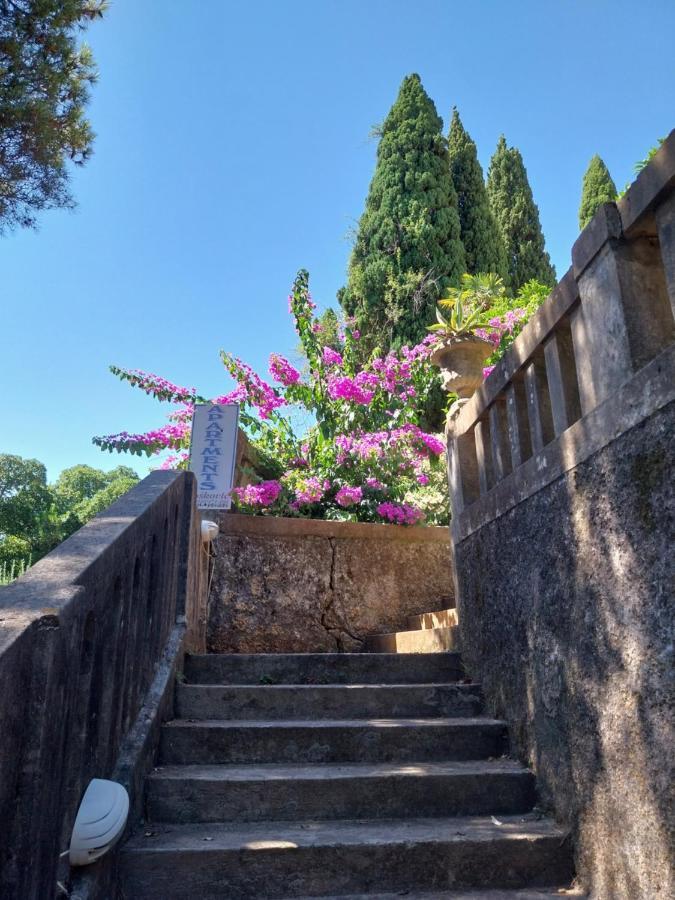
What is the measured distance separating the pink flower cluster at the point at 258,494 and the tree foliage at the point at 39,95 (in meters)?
3.39

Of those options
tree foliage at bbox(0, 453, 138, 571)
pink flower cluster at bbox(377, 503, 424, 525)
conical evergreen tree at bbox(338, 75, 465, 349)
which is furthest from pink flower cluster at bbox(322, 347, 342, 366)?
tree foliage at bbox(0, 453, 138, 571)

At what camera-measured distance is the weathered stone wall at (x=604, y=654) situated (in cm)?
175

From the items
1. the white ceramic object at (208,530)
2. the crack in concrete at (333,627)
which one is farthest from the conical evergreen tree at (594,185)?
the white ceramic object at (208,530)

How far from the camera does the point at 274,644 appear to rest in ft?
16.4

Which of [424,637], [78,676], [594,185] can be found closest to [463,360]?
[424,637]

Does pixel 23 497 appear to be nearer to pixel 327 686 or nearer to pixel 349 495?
pixel 349 495

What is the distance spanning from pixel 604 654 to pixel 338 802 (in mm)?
1112

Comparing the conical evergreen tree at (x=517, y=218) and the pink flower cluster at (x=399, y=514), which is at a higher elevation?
the conical evergreen tree at (x=517, y=218)

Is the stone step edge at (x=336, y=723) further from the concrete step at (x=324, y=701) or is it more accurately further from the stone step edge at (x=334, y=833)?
the stone step edge at (x=334, y=833)

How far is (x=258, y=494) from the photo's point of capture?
5633mm

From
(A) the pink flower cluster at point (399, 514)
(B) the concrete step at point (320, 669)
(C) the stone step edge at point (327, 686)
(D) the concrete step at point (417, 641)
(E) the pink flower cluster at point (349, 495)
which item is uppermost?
(E) the pink flower cluster at point (349, 495)

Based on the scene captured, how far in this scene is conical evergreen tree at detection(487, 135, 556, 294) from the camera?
17672 mm

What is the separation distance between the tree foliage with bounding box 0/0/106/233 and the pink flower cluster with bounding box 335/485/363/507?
397 centimetres

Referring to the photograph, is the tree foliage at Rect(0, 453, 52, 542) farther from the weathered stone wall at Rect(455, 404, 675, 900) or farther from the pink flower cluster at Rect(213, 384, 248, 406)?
the weathered stone wall at Rect(455, 404, 675, 900)
